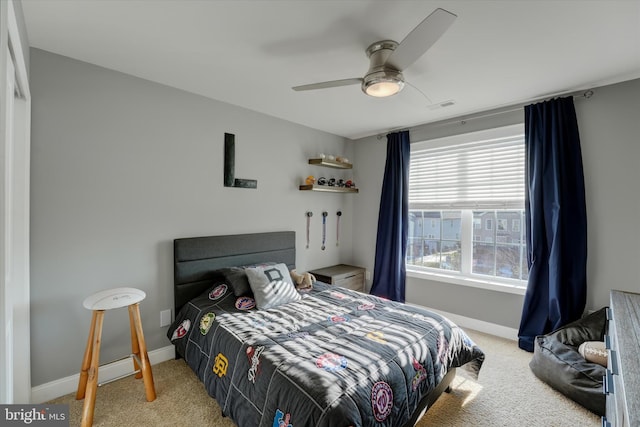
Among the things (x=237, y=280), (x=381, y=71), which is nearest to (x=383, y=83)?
(x=381, y=71)

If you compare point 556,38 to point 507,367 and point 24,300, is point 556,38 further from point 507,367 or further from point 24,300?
point 24,300

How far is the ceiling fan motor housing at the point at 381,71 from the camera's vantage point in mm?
1835

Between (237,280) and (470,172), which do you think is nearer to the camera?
(237,280)

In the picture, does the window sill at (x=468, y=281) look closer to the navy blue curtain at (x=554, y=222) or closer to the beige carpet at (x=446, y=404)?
the navy blue curtain at (x=554, y=222)

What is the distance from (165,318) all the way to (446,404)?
244 centimetres

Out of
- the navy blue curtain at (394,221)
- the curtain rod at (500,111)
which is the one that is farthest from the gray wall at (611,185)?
the navy blue curtain at (394,221)

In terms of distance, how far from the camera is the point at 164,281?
2619mm

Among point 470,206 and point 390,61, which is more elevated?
point 390,61

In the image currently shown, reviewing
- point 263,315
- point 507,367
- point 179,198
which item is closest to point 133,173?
point 179,198

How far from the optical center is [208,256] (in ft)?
9.17

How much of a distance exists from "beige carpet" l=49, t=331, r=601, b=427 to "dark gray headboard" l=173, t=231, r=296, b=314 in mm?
682

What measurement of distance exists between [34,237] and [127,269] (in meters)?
0.63

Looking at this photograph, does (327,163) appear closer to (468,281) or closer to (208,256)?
(208,256)

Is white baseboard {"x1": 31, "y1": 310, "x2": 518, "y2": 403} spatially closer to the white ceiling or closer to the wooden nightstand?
the wooden nightstand
